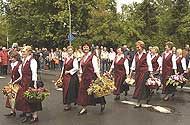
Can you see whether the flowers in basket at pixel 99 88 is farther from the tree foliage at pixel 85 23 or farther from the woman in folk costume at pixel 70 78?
the tree foliage at pixel 85 23

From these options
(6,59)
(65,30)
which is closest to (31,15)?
(65,30)

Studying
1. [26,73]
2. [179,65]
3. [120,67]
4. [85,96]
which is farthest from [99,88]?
[179,65]

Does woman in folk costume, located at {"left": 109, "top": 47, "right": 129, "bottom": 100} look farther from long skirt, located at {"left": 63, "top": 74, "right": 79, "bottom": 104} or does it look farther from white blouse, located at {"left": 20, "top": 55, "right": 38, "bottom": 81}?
white blouse, located at {"left": 20, "top": 55, "right": 38, "bottom": 81}

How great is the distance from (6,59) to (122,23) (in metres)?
18.6

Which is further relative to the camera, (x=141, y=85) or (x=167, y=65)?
(x=167, y=65)

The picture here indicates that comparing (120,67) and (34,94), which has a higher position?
(120,67)

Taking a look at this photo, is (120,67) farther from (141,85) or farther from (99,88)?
(99,88)

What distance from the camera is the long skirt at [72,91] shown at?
11.1m

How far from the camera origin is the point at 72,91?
11211mm

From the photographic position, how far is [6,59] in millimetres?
24672

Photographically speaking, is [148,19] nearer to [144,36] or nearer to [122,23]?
[144,36]

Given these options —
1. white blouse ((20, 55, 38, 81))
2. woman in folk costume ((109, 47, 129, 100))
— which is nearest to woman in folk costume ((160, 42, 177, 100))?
woman in folk costume ((109, 47, 129, 100))

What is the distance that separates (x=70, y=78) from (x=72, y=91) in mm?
368

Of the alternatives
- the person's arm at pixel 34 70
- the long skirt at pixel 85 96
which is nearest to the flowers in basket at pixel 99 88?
the long skirt at pixel 85 96
